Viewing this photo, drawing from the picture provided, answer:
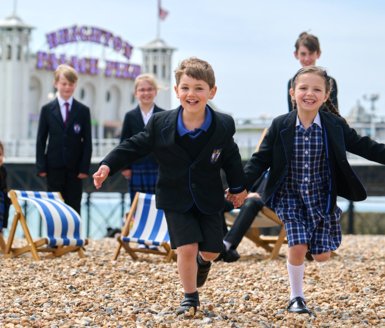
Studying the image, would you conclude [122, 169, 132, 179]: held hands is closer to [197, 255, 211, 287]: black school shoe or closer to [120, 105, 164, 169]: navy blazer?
[120, 105, 164, 169]: navy blazer

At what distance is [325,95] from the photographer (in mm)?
5688

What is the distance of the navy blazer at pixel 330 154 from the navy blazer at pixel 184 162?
0.21 metres

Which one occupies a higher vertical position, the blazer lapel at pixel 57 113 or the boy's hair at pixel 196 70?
the boy's hair at pixel 196 70

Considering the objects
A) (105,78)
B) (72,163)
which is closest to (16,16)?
(105,78)

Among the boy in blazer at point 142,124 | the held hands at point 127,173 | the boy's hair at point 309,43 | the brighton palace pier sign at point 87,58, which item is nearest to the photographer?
the boy's hair at point 309,43

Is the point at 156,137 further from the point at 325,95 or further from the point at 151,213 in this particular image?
the point at 151,213

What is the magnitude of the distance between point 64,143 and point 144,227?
122 cm

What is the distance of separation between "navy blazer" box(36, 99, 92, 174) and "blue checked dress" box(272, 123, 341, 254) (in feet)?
14.8

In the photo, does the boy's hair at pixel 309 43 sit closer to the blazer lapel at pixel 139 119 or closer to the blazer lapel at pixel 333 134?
the blazer lapel at pixel 139 119

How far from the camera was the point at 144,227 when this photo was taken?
30.6 ft

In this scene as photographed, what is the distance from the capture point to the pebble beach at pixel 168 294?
5375 mm

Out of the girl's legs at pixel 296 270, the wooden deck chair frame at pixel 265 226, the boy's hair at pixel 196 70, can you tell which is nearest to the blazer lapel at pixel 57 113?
the wooden deck chair frame at pixel 265 226

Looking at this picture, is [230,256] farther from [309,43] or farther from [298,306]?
[298,306]

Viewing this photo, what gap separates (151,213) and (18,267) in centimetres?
170
